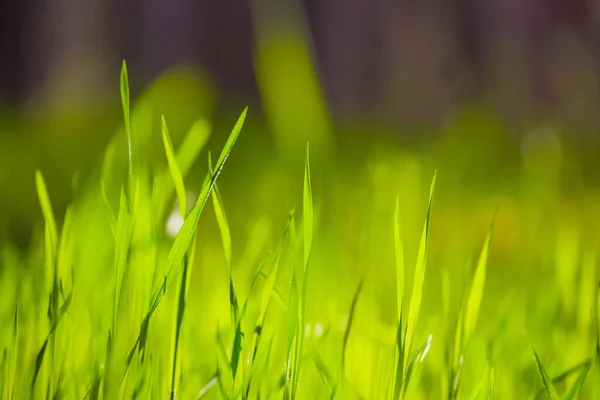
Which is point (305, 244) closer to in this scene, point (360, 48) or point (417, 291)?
point (417, 291)

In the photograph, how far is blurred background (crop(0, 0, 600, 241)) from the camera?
5.42 ft

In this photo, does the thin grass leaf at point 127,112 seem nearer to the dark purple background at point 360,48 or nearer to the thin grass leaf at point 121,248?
the thin grass leaf at point 121,248

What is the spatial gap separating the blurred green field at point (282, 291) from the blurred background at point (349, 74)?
48 centimetres

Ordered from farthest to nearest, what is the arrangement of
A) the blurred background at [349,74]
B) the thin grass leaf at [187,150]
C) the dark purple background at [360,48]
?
1. the dark purple background at [360,48]
2. the blurred background at [349,74]
3. the thin grass leaf at [187,150]

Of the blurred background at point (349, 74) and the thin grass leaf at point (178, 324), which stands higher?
the blurred background at point (349, 74)

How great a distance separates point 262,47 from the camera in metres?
1.35

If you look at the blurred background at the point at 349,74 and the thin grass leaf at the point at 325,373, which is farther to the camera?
the blurred background at the point at 349,74

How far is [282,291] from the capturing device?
425 millimetres

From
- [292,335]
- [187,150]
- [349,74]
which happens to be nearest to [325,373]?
[292,335]

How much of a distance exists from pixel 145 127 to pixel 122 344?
0.21 meters

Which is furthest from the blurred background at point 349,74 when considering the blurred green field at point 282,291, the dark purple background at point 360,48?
the blurred green field at point 282,291

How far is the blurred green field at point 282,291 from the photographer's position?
0.96 ft

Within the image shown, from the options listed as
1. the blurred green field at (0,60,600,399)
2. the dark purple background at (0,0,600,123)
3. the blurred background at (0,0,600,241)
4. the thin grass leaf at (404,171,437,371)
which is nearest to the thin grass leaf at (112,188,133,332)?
the blurred green field at (0,60,600,399)

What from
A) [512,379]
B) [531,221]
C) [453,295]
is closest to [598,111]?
[531,221]
